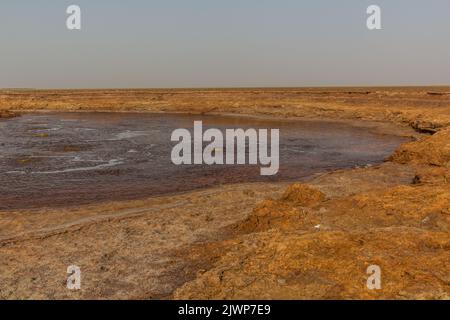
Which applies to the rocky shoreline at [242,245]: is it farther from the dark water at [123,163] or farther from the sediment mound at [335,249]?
the dark water at [123,163]

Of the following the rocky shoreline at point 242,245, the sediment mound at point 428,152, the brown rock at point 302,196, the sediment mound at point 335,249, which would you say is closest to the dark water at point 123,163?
the rocky shoreline at point 242,245

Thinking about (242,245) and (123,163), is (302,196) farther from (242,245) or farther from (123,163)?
(123,163)

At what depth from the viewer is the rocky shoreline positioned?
741 centimetres

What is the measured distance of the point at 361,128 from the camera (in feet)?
136

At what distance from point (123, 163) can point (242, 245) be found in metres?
14.6

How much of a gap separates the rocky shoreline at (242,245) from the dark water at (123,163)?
227 centimetres

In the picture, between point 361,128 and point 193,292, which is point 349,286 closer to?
point 193,292

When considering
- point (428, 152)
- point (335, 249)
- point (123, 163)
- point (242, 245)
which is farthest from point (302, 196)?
point (123, 163)

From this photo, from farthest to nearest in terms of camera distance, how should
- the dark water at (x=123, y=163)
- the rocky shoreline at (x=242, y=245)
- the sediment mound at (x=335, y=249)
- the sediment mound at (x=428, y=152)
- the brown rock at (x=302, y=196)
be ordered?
the sediment mound at (x=428, y=152) → the dark water at (x=123, y=163) → the brown rock at (x=302, y=196) → the rocky shoreline at (x=242, y=245) → the sediment mound at (x=335, y=249)

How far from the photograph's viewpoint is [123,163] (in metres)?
23.0

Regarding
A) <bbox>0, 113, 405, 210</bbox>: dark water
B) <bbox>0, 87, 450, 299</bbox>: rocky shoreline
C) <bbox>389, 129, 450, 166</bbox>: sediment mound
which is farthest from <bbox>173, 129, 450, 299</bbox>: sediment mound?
<bbox>389, 129, 450, 166</bbox>: sediment mound

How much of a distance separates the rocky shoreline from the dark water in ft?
7.46

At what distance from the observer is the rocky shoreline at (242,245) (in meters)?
7.41
